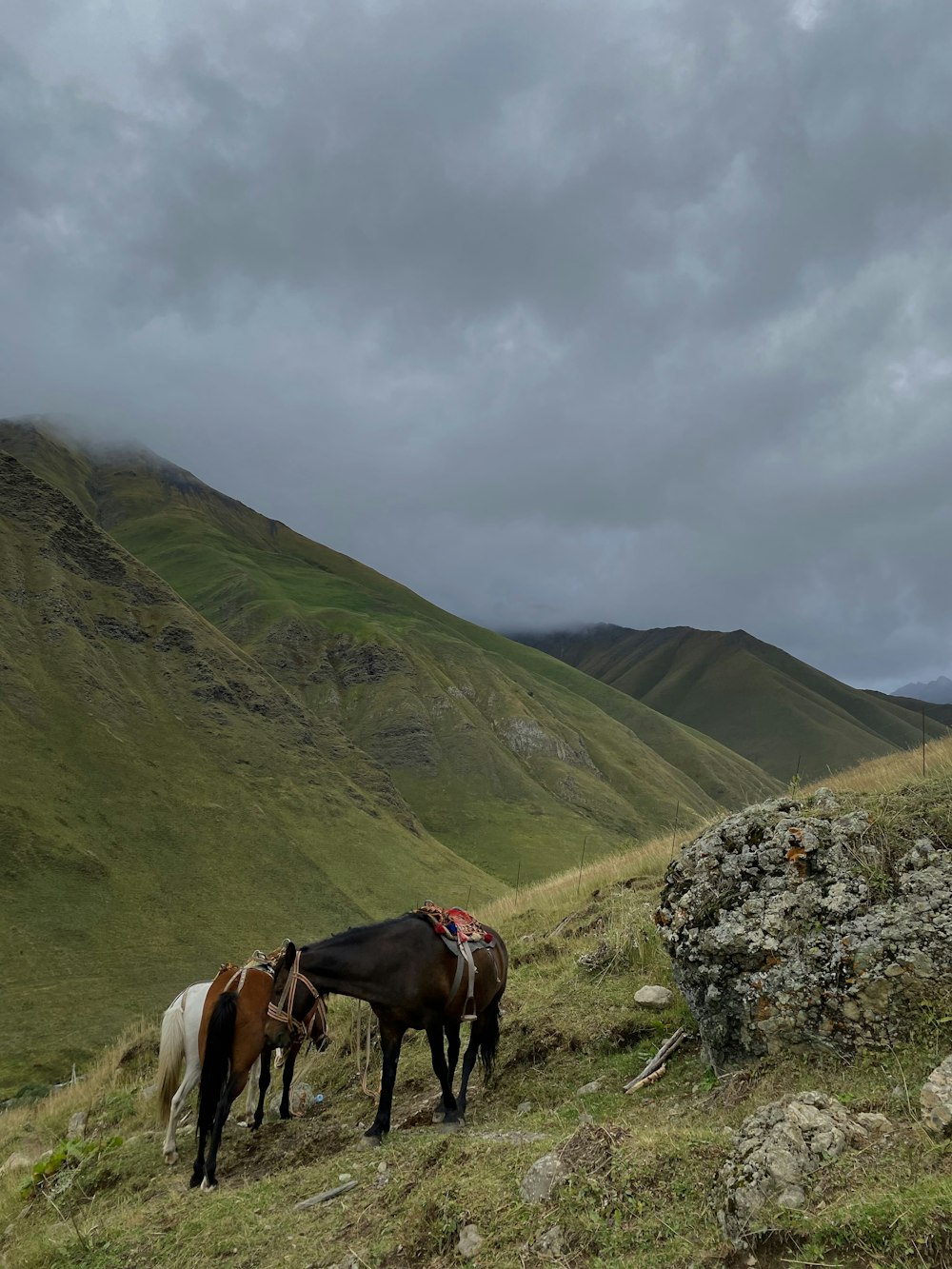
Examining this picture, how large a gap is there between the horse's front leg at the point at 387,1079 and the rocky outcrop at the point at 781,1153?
4.39 metres

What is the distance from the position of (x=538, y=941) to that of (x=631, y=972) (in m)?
3.47

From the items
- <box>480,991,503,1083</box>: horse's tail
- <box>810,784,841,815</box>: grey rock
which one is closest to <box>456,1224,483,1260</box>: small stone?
<box>480,991,503,1083</box>: horse's tail

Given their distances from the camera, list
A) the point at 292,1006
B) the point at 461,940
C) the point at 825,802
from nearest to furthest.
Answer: the point at 825,802
the point at 292,1006
the point at 461,940

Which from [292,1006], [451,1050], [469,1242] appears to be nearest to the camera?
[469,1242]

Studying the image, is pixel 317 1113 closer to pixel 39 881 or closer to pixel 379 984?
pixel 379 984

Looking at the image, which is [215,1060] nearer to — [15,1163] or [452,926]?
[452,926]

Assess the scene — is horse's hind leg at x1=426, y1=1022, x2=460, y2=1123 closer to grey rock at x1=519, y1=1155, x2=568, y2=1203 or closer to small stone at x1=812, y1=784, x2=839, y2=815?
grey rock at x1=519, y1=1155, x2=568, y2=1203

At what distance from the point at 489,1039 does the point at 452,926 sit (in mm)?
1594

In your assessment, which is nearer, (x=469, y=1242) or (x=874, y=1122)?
(x=874, y=1122)

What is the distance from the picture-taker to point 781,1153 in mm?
4020

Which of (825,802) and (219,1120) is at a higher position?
(825,802)

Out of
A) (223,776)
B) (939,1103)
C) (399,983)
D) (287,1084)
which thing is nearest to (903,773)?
(939,1103)

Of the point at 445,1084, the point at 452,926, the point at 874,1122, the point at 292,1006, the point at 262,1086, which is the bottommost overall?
the point at 262,1086

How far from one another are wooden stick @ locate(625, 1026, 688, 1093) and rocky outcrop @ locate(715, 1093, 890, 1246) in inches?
105
